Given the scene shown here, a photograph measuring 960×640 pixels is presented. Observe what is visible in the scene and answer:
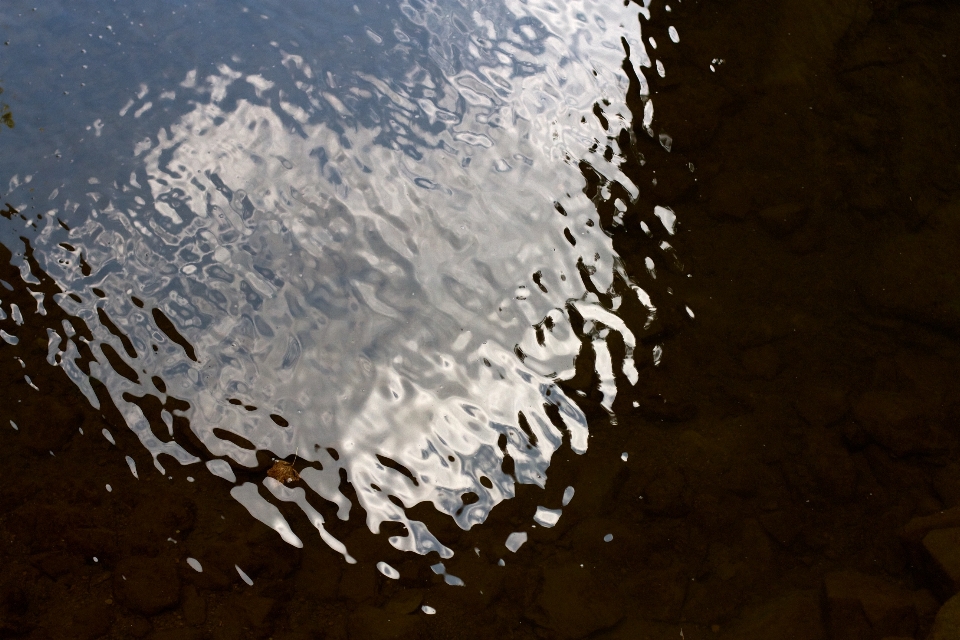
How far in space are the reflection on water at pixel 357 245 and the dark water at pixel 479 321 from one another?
14mm

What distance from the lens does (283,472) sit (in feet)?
7.84

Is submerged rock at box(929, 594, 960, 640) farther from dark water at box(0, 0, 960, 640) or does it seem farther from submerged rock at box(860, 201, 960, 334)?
submerged rock at box(860, 201, 960, 334)

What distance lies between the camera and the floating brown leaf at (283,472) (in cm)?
238

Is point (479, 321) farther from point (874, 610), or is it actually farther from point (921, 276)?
point (921, 276)

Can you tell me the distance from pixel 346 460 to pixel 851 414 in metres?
1.93

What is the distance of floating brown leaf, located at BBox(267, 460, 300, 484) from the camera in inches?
93.9

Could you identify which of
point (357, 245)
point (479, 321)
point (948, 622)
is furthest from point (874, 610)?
point (357, 245)

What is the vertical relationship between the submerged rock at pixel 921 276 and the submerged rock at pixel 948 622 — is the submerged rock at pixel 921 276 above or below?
above

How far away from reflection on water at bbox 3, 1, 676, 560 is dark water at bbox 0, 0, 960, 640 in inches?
0.5

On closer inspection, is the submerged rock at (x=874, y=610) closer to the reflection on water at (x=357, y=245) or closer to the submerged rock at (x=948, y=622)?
the submerged rock at (x=948, y=622)

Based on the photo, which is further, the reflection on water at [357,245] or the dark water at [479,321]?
the reflection on water at [357,245]

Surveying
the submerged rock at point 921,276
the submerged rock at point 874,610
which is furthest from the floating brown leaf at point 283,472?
the submerged rock at point 921,276

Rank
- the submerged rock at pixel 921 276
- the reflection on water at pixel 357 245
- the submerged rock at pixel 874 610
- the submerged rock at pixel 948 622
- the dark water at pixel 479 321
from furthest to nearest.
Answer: the submerged rock at pixel 921 276, the reflection on water at pixel 357 245, the dark water at pixel 479 321, the submerged rock at pixel 874 610, the submerged rock at pixel 948 622

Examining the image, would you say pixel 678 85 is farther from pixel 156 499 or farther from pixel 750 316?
pixel 156 499
